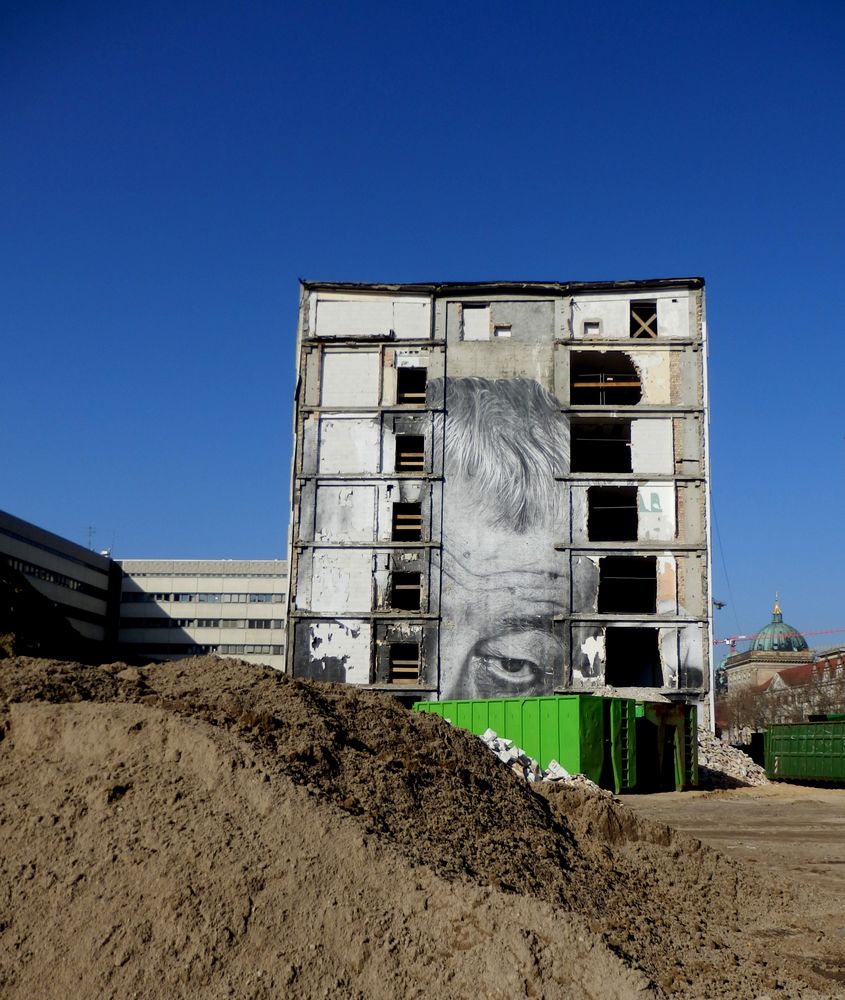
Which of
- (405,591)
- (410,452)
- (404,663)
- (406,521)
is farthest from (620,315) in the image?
(404,663)

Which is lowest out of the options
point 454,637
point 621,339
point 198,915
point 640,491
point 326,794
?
point 198,915

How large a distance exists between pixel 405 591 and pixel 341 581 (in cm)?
236

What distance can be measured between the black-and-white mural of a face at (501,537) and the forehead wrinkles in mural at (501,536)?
0.11ft

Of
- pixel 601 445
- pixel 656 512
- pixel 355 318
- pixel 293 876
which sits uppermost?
pixel 355 318

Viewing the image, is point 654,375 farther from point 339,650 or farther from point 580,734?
point 580,734

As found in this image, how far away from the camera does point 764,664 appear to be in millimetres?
100812

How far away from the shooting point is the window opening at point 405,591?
33.5 metres

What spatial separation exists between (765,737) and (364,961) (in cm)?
2388

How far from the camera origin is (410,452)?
35.3 m

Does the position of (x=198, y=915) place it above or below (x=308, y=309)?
below

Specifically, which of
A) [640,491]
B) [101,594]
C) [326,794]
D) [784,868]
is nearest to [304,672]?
[640,491]

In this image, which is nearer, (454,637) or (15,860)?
(15,860)

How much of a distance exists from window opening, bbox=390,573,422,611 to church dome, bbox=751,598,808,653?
91907 millimetres

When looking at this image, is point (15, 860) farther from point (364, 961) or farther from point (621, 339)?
point (621, 339)
